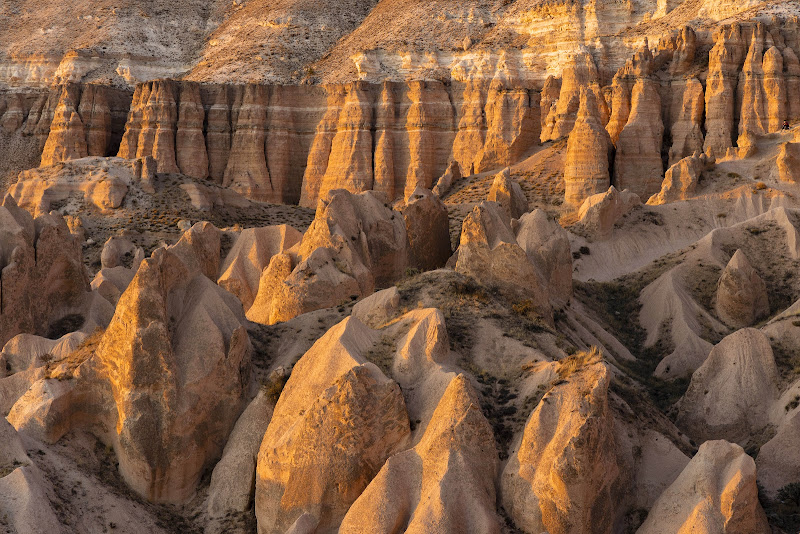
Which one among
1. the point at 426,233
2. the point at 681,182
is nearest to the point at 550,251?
the point at 426,233

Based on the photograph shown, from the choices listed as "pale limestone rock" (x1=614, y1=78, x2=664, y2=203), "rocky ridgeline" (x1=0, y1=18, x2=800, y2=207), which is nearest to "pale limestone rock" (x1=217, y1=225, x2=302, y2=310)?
"rocky ridgeline" (x1=0, y1=18, x2=800, y2=207)

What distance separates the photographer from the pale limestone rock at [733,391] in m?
31.4

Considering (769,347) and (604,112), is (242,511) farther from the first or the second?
(604,112)

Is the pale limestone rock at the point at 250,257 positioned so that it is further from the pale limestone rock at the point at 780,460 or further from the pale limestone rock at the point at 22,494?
the pale limestone rock at the point at 780,460

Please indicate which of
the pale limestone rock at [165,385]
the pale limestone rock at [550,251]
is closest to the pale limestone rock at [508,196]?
the pale limestone rock at [550,251]

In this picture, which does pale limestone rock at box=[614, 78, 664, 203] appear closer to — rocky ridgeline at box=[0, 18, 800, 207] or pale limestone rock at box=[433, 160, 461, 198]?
rocky ridgeline at box=[0, 18, 800, 207]

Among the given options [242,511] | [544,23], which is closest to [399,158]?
[544,23]

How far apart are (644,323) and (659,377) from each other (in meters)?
7.12

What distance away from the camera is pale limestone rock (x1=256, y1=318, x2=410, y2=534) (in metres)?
23.4

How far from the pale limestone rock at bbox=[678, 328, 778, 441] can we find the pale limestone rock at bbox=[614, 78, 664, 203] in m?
37.0

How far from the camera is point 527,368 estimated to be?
2619 cm

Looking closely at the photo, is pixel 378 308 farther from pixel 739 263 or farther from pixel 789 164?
pixel 789 164

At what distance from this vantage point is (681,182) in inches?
2500

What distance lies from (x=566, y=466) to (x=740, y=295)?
26.1 m
